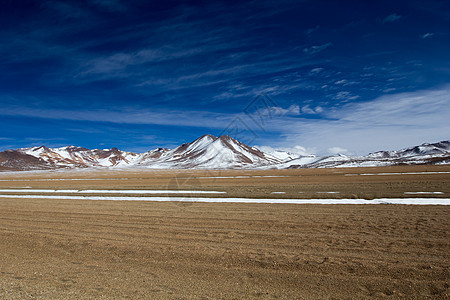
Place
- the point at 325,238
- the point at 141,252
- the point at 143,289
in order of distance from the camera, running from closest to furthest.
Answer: the point at 143,289, the point at 141,252, the point at 325,238

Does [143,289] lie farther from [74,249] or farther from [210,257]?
[74,249]

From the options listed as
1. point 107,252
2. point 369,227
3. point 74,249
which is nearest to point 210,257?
point 107,252

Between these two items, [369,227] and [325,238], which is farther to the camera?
[369,227]

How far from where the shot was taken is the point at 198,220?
1512 centimetres

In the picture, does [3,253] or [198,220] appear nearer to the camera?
[3,253]

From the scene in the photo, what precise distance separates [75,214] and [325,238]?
15329mm

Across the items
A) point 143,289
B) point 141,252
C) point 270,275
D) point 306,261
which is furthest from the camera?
point 141,252

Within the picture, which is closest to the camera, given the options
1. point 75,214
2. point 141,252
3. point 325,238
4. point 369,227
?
point 141,252

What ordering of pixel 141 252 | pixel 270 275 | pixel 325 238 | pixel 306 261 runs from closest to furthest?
pixel 270 275, pixel 306 261, pixel 141 252, pixel 325 238

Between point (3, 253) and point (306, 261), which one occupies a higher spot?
point (3, 253)

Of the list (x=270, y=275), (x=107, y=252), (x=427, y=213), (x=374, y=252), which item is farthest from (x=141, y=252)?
(x=427, y=213)

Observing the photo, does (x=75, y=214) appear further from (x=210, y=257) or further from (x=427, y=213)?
(x=427, y=213)

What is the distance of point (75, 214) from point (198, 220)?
28.5 ft

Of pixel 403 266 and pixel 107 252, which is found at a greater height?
pixel 107 252
